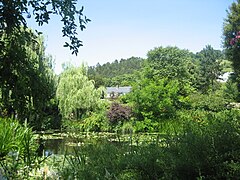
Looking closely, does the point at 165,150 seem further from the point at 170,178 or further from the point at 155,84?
the point at 155,84

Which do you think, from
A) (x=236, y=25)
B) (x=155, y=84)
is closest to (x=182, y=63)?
(x=236, y=25)

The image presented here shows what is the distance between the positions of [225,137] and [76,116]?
51.8 feet

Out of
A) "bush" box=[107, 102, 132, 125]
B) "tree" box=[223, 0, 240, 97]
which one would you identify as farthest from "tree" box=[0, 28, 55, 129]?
"tree" box=[223, 0, 240, 97]

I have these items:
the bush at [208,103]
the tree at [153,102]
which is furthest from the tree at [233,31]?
the tree at [153,102]

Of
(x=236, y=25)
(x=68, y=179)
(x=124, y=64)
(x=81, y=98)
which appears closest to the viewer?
(x=68, y=179)

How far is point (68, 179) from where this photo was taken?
6.26 feet

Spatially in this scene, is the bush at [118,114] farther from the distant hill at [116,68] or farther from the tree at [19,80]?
the distant hill at [116,68]

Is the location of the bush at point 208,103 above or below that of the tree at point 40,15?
above

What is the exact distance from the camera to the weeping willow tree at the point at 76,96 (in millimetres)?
16656

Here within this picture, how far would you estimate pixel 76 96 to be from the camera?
1672cm

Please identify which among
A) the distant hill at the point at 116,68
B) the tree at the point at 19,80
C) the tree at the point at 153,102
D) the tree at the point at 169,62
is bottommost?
the tree at the point at 19,80

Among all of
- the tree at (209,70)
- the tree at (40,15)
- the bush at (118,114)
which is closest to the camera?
the tree at (40,15)

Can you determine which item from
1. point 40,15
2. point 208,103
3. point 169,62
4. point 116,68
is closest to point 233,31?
point 208,103

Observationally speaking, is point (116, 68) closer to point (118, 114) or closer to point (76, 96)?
Answer: point (76, 96)
